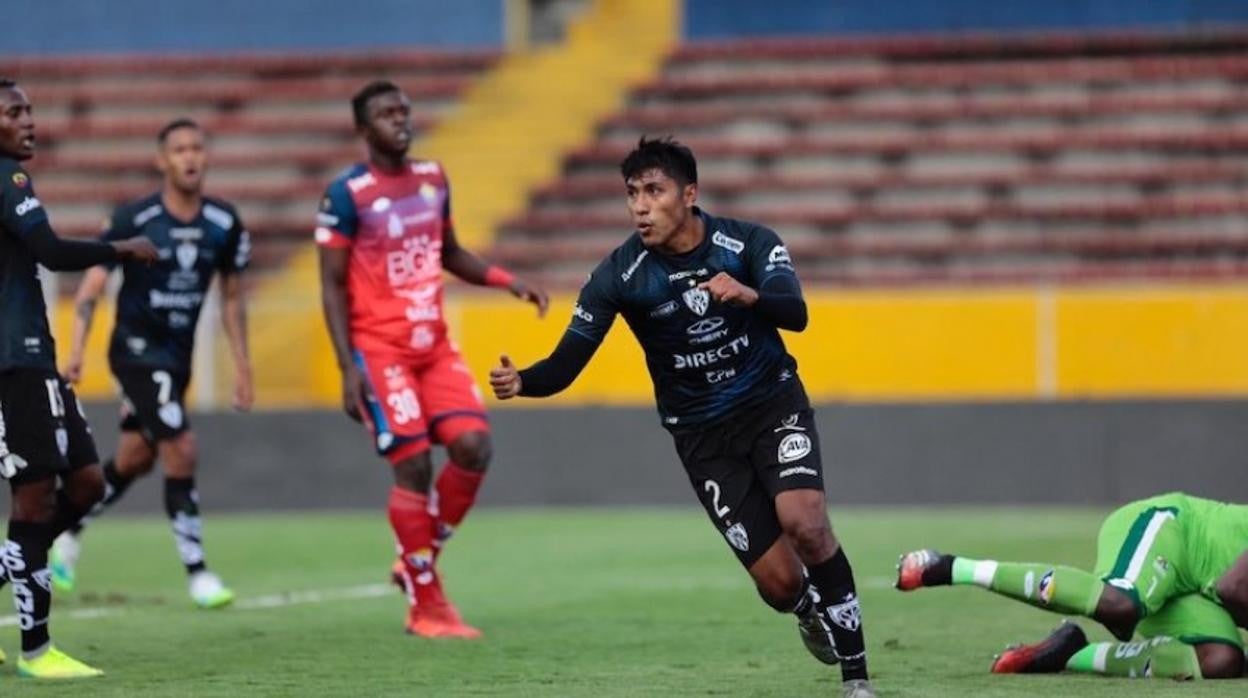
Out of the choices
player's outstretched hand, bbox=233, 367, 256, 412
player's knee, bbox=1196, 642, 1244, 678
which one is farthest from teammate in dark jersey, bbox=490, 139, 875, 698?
player's outstretched hand, bbox=233, 367, 256, 412

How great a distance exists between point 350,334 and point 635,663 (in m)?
2.39

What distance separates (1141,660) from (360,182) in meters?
4.24

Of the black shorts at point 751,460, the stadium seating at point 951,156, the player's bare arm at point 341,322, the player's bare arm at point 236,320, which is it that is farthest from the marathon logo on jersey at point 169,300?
the stadium seating at point 951,156

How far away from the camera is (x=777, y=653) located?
380 inches

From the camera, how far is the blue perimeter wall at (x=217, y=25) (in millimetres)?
26938

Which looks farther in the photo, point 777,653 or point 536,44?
point 536,44

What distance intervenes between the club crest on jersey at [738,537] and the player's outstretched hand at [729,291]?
1.01 metres

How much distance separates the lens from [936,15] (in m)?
25.3

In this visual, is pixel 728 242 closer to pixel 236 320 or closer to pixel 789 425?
pixel 789 425

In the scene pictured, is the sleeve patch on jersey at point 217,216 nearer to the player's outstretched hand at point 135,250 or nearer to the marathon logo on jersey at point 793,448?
the player's outstretched hand at point 135,250

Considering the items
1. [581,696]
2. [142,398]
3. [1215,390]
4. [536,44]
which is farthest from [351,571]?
[536,44]

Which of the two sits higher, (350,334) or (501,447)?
(350,334)

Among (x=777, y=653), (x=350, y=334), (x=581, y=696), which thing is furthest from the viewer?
(x=350, y=334)

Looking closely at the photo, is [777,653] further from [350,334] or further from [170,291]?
[170,291]
